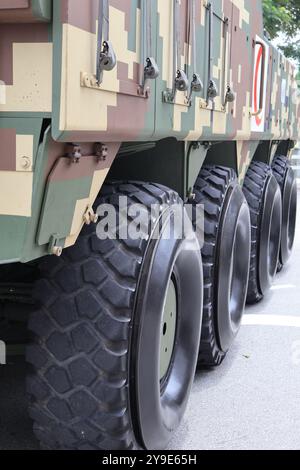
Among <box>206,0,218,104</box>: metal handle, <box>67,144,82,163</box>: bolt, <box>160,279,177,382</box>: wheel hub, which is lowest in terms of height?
<box>160,279,177,382</box>: wheel hub

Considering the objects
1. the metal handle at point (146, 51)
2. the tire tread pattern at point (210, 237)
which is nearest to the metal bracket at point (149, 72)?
the metal handle at point (146, 51)

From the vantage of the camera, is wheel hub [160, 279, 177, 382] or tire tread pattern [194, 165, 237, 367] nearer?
wheel hub [160, 279, 177, 382]

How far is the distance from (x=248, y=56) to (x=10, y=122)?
268 centimetres

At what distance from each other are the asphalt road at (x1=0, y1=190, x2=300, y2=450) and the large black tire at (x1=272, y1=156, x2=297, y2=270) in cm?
198

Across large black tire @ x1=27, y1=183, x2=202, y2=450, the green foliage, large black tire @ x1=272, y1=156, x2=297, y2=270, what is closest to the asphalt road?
large black tire @ x1=27, y1=183, x2=202, y2=450

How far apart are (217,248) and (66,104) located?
2.05 metres

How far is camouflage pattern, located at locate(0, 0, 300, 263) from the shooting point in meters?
1.69

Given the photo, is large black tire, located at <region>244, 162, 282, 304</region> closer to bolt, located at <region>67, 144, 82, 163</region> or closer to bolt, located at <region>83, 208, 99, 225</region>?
bolt, located at <region>83, 208, 99, 225</region>

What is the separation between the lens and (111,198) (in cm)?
241

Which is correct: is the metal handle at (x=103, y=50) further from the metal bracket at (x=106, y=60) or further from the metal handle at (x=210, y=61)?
the metal handle at (x=210, y=61)

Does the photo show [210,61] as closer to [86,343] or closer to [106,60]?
[106,60]

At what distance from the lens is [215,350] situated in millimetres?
3766

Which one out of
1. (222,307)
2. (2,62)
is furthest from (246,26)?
(2,62)

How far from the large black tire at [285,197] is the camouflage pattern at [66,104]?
4.02m
